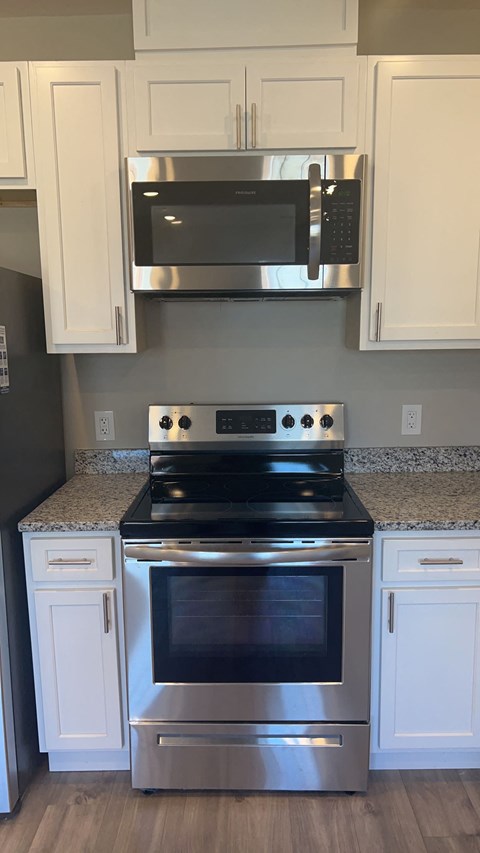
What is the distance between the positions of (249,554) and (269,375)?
83 centimetres

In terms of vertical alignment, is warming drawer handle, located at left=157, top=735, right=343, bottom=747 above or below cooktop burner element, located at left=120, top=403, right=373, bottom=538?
below

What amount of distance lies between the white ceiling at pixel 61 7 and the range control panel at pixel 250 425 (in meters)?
1.43

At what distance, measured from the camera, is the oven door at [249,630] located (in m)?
1.62

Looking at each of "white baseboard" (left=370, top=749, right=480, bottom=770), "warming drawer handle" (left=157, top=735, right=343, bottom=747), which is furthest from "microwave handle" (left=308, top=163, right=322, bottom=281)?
"white baseboard" (left=370, top=749, right=480, bottom=770)

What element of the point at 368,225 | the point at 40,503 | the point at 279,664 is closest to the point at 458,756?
the point at 279,664

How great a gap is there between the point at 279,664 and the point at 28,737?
87 centimetres

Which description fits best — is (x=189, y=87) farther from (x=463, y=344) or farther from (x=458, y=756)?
(x=458, y=756)

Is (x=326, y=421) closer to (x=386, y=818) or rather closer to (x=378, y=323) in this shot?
(x=378, y=323)

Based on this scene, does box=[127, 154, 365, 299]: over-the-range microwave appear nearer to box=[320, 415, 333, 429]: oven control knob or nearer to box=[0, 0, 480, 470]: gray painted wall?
box=[0, 0, 480, 470]: gray painted wall

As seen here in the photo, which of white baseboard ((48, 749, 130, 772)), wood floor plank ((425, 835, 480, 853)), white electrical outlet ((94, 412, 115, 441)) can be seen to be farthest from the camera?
white electrical outlet ((94, 412, 115, 441))

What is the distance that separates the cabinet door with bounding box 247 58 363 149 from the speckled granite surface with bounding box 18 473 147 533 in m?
1.25

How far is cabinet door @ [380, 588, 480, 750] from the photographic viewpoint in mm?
1705

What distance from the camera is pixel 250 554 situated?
1.62 m

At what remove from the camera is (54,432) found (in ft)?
6.86
